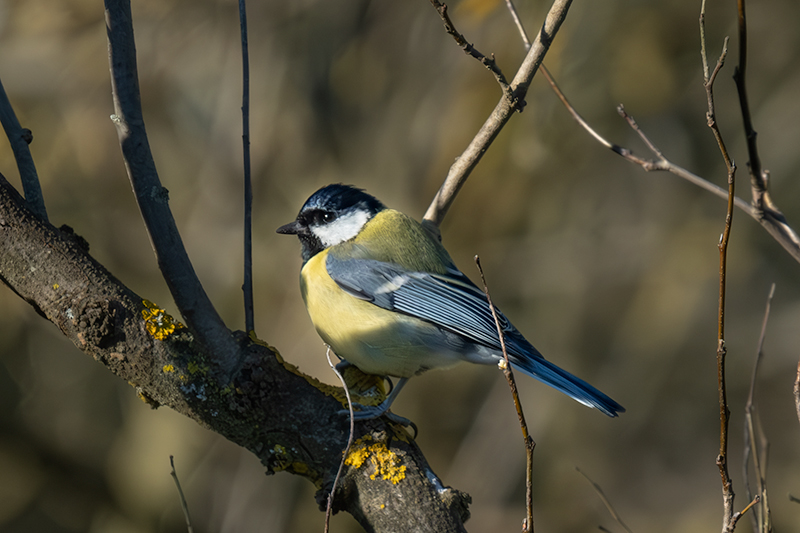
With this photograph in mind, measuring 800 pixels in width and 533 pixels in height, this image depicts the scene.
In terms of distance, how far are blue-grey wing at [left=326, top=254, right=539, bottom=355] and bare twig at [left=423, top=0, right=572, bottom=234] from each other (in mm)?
278

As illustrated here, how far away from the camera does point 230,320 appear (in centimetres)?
502

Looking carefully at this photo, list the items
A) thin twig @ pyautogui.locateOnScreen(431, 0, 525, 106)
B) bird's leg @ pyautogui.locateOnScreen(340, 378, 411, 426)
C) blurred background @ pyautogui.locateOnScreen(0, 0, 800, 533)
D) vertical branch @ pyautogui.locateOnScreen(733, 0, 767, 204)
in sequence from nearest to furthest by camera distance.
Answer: vertical branch @ pyautogui.locateOnScreen(733, 0, 767, 204) < thin twig @ pyautogui.locateOnScreen(431, 0, 525, 106) < bird's leg @ pyautogui.locateOnScreen(340, 378, 411, 426) < blurred background @ pyautogui.locateOnScreen(0, 0, 800, 533)

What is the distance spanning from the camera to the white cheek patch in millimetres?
2963

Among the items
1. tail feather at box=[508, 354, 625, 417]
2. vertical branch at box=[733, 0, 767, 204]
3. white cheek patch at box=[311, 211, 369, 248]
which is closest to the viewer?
vertical branch at box=[733, 0, 767, 204]

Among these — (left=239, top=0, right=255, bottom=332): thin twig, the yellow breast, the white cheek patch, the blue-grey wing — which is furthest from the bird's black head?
(left=239, top=0, right=255, bottom=332): thin twig

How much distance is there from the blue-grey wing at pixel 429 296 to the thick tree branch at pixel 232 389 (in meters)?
0.67

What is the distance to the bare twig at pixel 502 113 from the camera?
2.10 m

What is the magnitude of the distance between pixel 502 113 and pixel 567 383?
101cm

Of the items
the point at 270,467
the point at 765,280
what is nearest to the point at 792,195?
the point at 765,280

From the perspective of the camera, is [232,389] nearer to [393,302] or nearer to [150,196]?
[150,196]

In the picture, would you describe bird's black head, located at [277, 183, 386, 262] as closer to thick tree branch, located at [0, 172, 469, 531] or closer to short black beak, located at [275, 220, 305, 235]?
short black beak, located at [275, 220, 305, 235]

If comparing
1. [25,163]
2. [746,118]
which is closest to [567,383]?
[746,118]

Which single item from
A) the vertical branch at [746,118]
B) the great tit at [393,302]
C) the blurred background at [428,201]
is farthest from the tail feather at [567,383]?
the blurred background at [428,201]

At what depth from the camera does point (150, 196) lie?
182 cm
